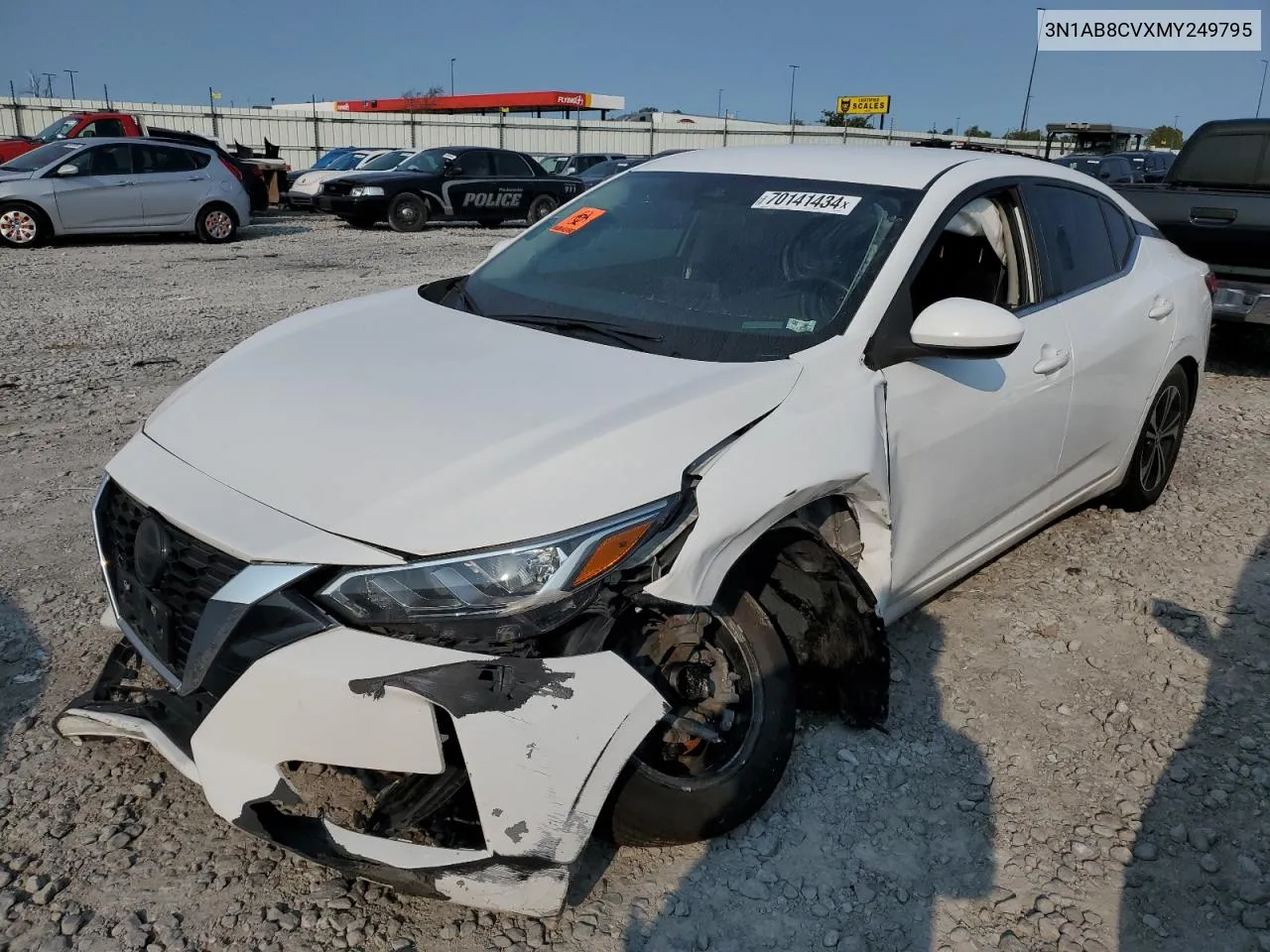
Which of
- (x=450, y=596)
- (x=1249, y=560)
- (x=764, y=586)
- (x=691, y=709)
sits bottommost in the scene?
(x=1249, y=560)

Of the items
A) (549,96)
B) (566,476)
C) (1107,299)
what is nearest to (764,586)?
(566,476)

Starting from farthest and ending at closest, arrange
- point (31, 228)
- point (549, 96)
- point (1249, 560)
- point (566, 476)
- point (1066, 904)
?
point (549, 96) → point (31, 228) → point (1249, 560) → point (1066, 904) → point (566, 476)

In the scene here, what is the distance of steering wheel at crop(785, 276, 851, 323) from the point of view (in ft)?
9.58

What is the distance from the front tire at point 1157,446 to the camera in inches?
180

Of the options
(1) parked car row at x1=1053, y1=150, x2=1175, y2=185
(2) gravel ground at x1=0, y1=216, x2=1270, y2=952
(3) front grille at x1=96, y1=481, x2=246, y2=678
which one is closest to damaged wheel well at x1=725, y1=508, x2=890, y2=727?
(2) gravel ground at x1=0, y1=216, x2=1270, y2=952

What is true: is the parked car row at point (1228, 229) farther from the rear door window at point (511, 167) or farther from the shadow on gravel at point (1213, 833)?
the rear door window at point (511, 167)

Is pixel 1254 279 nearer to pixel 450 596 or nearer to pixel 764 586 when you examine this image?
pixel 764 586

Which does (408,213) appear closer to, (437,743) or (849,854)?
(849,854)

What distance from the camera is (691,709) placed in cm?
248

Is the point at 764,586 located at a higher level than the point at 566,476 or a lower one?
lower

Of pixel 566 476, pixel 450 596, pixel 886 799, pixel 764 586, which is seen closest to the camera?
pixel 450 596

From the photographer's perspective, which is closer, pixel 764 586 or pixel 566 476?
pixel 566 476

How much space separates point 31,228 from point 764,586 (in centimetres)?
1437

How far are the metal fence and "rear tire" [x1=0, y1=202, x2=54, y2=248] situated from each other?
15.6 m
